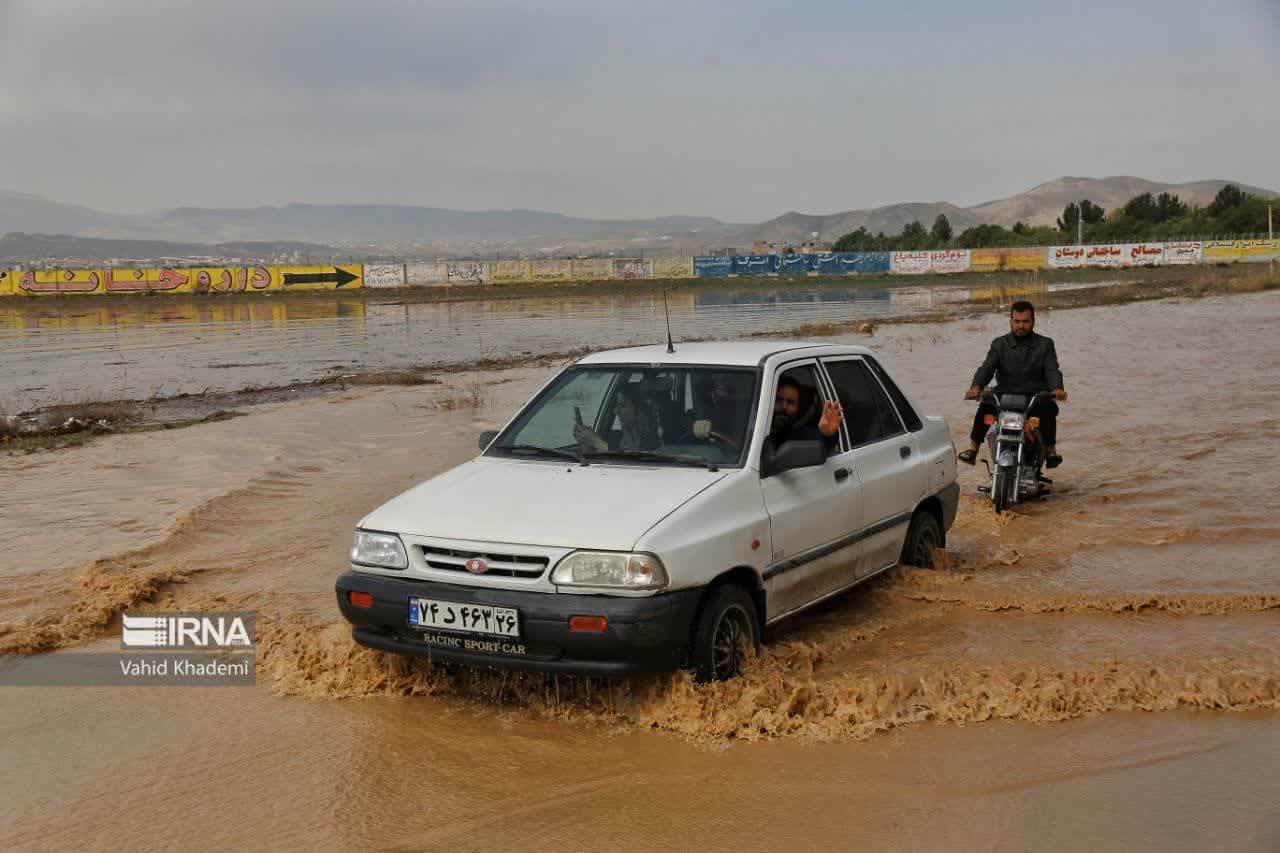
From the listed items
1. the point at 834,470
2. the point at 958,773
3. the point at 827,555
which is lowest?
the point at 958,773

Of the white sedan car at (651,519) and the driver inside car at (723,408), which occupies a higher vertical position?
the driver inside car at (723,408)

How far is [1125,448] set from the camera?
1282cm

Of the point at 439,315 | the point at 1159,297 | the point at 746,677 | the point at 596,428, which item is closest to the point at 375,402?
the point at 596,428

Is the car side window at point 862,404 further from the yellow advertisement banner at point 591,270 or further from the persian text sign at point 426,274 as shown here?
the yellow advertisement banner at point 591,270

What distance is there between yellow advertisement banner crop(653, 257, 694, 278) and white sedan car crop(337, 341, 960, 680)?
7693 centimetres

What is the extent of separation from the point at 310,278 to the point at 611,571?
75200mm

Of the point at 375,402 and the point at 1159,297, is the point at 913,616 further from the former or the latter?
the point at 1159,297

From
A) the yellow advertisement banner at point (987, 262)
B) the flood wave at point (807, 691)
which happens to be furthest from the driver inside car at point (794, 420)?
the yellow advertisement banner at point (987, 262)

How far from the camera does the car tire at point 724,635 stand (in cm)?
499

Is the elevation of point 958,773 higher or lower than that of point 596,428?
lower

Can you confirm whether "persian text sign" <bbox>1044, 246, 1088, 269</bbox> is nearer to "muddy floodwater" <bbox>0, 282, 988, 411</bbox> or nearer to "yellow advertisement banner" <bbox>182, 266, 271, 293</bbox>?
"muddy floodwater" <bbox>0, 282, 988, 411</bbox>

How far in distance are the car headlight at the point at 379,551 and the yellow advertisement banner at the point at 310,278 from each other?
72936 millimetres

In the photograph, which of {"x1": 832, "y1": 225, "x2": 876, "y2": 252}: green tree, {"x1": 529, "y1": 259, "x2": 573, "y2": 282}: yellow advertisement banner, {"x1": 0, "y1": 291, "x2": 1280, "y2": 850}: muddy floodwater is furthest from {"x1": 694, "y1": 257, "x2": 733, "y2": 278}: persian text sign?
{"x1": 0, "y1": 291, "x2": 1280, "y2": 850}: muddy floodwater

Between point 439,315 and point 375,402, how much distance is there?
100ft
